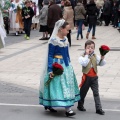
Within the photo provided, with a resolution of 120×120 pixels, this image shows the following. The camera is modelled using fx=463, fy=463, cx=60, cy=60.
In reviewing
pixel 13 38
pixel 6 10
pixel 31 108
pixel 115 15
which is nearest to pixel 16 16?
pixel 6 10

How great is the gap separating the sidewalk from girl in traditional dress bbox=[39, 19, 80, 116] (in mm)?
1704

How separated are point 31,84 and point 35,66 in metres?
2.49

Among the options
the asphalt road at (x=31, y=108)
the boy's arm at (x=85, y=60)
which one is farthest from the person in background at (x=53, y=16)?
the boy's arm at (x=85, y=60)

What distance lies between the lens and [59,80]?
7430mm

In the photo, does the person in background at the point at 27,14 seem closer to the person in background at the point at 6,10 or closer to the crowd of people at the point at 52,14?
the crowd of people at the point at 52,14

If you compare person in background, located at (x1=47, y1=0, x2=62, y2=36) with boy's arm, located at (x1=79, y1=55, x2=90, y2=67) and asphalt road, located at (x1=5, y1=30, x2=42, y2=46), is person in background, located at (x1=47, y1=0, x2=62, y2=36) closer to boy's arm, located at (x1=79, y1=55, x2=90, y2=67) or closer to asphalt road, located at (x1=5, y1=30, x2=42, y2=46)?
asphalt road, located at (x1=5, y1=30, x2=42, y2=46)

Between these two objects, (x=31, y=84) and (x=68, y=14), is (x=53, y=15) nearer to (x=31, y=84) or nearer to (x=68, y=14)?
(x=68, y=14)

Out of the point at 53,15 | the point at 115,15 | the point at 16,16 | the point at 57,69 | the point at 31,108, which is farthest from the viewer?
the point at 115,15

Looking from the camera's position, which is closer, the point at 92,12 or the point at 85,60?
the point at 85,60

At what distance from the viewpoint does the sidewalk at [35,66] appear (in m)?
10.1

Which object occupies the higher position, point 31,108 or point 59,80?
point 59,80

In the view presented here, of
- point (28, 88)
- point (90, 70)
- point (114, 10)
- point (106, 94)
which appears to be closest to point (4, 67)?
point (28, 88)

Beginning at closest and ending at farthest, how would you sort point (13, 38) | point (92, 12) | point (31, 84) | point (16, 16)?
point (31, 84)
point (92, 12)
point (13, 38)
point (16, 16)

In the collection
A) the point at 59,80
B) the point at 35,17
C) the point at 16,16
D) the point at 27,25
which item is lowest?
the point at 35,17
